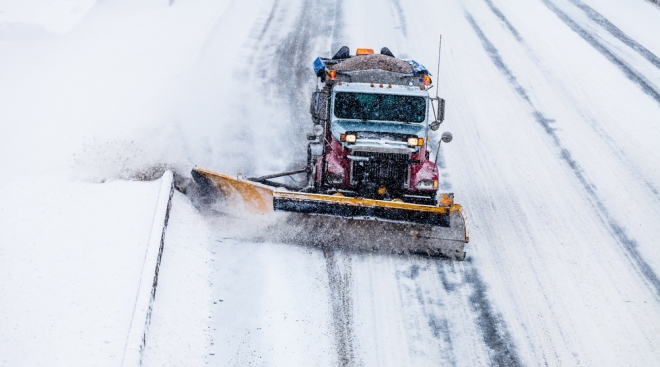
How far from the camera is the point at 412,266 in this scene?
9492 millimetres

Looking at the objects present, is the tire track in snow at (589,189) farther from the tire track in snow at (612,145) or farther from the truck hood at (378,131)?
the truck hood at (378,131)

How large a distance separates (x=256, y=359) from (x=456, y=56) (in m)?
11.8

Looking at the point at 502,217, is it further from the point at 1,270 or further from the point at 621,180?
the point at 1,270

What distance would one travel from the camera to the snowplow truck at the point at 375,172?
9.49 meters

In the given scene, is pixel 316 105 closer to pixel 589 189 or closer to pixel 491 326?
pixel 491 326

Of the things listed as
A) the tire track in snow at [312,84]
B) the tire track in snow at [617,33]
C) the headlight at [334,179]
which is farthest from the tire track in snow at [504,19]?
the headlight at [334,179]

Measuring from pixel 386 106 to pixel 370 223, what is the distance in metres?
1.95

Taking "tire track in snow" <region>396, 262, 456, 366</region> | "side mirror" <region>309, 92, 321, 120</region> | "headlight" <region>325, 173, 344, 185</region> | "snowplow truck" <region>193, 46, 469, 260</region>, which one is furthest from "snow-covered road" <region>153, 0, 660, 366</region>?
"side mirror" <region>309, 92, 321, 120</region>

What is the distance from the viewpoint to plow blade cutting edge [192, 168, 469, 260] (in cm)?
942

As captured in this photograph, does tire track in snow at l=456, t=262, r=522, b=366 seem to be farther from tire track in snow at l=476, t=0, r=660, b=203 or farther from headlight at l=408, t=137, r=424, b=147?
tire track in snow at l=476, t=0, r=660, b=203

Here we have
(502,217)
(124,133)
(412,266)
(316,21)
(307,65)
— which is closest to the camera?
(412,266)

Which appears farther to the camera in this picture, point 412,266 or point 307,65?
point 307,65

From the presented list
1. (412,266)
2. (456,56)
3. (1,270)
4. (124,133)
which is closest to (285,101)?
(124,133)

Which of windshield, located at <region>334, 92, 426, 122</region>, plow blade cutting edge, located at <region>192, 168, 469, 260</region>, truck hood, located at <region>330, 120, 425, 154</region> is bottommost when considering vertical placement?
plow blade cutting edge, located at <region>192, 168, 469, 260</region>
